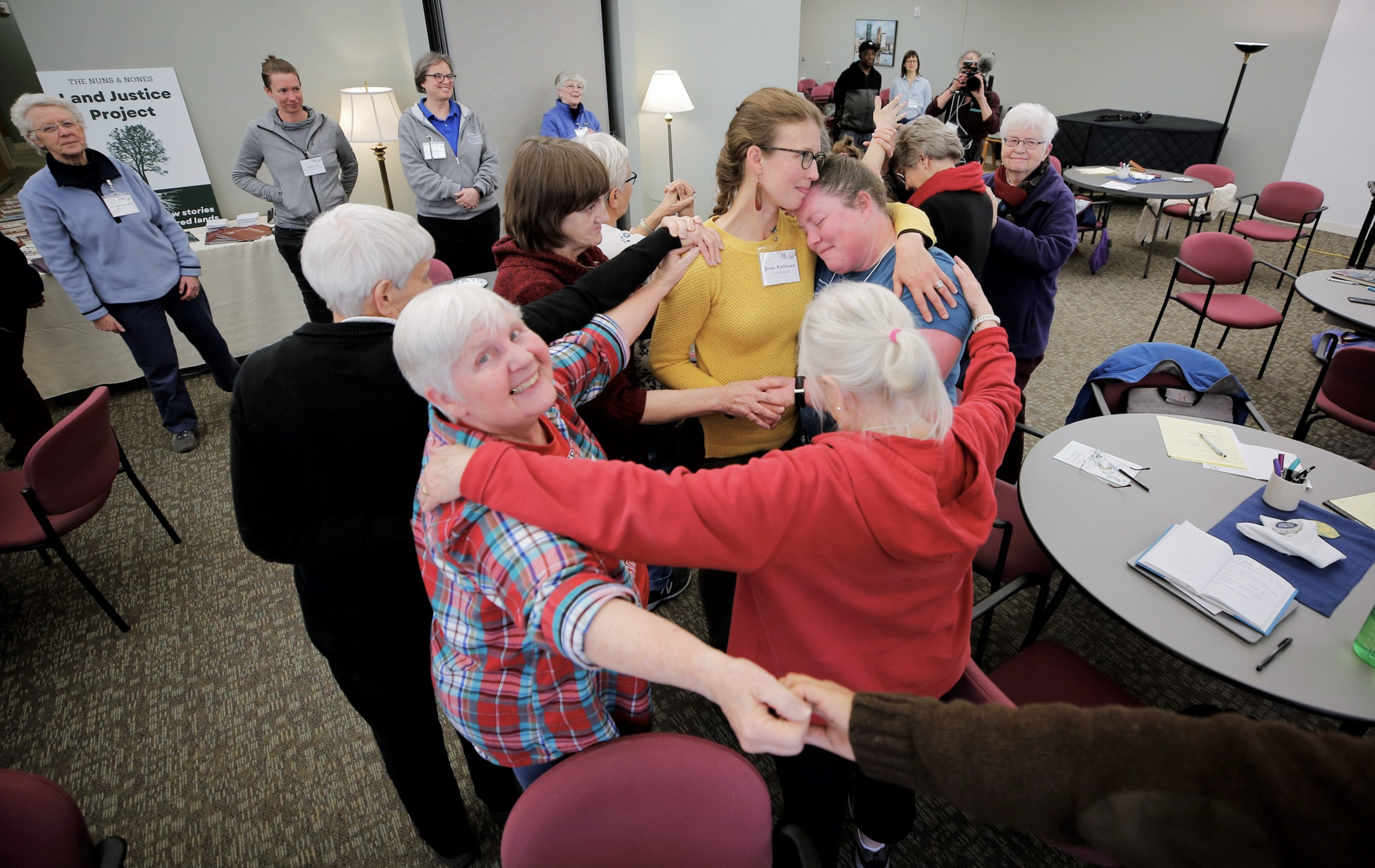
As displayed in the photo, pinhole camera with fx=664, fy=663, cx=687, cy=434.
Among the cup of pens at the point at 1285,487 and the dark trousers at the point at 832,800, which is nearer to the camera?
the dark trousers at the point at 832,800

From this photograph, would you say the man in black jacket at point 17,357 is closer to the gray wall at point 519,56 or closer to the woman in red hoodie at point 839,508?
the gray wall at point 519,56

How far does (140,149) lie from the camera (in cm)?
452

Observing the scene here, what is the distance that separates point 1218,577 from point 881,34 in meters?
12.5

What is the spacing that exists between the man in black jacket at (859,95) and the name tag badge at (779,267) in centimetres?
776

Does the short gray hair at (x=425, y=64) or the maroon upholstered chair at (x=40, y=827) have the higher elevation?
the short gray hair at (x=425, y=64)

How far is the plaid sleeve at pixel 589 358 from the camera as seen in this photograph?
137 cm

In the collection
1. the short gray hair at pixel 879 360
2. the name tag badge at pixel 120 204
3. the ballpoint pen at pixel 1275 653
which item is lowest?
the ballpoint pen at pixel 1275 653

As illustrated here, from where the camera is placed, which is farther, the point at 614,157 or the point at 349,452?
the point at 614,157

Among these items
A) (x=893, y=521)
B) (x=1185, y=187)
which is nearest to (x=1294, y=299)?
(x=1185, y=187)

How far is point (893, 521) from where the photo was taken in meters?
1.03

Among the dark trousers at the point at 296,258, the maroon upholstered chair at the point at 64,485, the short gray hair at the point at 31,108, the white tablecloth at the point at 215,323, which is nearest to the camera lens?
the maroon upholstered chair at the point at 64,485

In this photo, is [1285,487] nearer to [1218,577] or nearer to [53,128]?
[1218,577]

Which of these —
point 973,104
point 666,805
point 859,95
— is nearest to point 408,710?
point 666,805

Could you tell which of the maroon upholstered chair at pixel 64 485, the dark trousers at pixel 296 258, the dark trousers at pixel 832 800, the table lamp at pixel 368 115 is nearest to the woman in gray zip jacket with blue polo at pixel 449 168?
the table lamp at pixel 368 115
